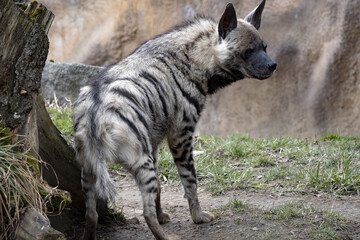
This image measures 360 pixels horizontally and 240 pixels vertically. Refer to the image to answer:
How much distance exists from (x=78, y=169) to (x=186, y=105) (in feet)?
3.18

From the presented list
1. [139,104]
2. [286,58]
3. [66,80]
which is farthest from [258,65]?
[286,58]

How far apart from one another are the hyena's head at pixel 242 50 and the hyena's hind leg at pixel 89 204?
4.90 feet

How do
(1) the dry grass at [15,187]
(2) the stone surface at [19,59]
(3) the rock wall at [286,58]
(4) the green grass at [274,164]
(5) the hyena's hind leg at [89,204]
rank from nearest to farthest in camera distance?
1. (1) the dry grass at [15,187]
2. (2) the stone surface at [19,59]
3. (5) the hyena's hind leg at [89,204]
4. (4) the green grass at [274,164]
5. (3) the rock wall at [286,58]

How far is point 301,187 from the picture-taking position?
5.26 metres

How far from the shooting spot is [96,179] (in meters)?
3.90

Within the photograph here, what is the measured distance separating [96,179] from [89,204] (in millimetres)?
211

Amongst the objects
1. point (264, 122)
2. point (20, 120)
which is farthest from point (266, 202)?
point (264, 122)

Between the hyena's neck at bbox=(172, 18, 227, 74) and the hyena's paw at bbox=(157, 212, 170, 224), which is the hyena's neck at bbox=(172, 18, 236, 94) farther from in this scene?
the hyena's paw at bbox=(157, 212, 170, 224)

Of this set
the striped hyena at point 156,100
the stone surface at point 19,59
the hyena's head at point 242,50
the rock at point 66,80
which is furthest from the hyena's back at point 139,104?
the rock at point 66,80

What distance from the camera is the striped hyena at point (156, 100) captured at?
12.3 ft

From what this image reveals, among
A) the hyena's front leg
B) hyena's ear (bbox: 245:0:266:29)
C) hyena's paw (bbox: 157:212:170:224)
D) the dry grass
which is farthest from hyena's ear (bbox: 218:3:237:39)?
the dry grass

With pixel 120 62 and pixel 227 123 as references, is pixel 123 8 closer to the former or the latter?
pixel 227 123

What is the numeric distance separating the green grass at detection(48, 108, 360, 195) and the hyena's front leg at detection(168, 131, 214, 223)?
2.61ft

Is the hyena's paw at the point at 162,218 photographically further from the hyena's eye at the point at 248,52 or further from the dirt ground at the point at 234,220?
the hyena's eye at the point at 248,52
